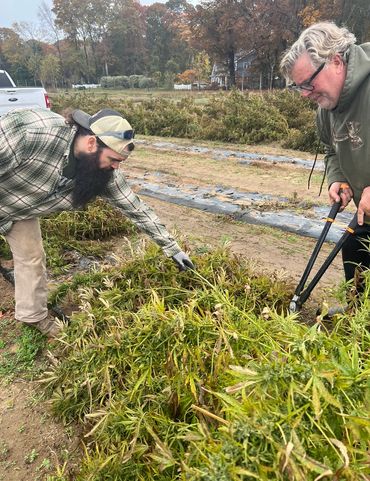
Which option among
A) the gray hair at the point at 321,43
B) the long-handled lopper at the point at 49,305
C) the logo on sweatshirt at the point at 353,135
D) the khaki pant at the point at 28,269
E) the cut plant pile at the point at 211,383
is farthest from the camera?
the long-handled lopper at the point at 49,305

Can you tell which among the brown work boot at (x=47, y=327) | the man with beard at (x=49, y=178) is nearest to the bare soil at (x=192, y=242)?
the brown work boot at (x=47, y=327)

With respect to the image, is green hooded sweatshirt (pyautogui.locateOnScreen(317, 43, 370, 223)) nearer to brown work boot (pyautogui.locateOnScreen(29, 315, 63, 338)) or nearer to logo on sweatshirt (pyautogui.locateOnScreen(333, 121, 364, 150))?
logo on sweatshirt (pyautogui.locateOnScreen(333, 121, 364, 150))

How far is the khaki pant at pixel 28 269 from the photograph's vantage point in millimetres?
2818

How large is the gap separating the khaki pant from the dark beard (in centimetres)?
50

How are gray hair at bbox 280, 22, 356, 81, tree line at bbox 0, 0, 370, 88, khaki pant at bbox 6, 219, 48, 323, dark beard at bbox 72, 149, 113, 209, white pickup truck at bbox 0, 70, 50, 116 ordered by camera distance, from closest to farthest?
gray hair at bbox 280, 22, 356, 81
dark beard at bbox 72, 149, 113, 209
khaki pant at bbox 6, 219, 48, 323
white pickup truck at bbox 0, 70, 50, 116
tree line at bbox 0, 0, 370, 88

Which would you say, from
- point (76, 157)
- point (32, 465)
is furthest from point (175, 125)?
point (32, 465)

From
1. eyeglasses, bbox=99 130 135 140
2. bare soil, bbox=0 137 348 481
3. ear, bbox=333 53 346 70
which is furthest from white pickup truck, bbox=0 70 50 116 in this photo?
ear, bbox=333 53 346 70

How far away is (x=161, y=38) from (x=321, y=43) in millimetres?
56794

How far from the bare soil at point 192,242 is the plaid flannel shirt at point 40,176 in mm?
694

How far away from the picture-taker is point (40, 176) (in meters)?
2.53

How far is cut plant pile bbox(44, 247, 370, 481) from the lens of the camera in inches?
41.3

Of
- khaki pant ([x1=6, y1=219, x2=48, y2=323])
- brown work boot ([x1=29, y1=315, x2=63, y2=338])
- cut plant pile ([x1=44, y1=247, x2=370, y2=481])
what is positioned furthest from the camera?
brown work boot ([x1=29, y1=315, x2=63, y2=338])

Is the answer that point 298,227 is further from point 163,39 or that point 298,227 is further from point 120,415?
point 163,39

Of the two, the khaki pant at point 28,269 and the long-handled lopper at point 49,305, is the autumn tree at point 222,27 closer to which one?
the long-handled lopper at point 49,305
